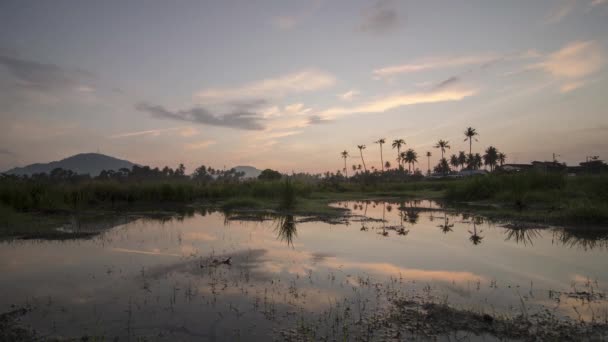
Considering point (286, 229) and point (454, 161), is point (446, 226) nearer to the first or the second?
point (286, 229)

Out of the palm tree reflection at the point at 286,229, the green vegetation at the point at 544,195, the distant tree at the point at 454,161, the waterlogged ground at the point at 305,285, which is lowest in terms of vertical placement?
the waterlogged ground at the point at 305,285

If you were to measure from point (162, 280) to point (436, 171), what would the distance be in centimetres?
12085

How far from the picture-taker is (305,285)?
26.8 feet

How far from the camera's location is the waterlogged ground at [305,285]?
19.3ft

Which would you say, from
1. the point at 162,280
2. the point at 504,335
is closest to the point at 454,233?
the point at 504,335

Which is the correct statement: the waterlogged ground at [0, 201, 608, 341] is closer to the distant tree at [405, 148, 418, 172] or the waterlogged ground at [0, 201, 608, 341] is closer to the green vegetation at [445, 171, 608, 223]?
the green vegetation at [445, 171, 608, 223]

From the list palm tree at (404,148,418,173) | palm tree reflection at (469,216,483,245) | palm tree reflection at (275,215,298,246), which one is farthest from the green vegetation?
palm tree at (404,148,418,173)

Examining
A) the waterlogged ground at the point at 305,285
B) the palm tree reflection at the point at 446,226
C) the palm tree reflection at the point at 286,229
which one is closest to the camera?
the waterlogged ground at the point at 305,285

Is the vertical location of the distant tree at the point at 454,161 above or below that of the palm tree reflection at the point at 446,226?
above

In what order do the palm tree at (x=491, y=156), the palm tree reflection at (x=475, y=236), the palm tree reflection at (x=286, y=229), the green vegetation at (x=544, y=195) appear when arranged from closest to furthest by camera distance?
the palm tree reflection at (x=475, y=236)
the palm tree reflection at (x=286, y=229)
the green vegetation at (x=544, y=195)
the palm tree at (x=491, y=156)

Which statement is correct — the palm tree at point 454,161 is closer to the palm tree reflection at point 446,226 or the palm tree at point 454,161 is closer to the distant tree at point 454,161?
the distant tree at point 454,161

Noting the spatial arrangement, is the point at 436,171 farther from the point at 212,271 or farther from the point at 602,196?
the point at 212,271

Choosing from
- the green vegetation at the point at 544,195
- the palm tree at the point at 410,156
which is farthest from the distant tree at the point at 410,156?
the green vegetation at the point at 544,195

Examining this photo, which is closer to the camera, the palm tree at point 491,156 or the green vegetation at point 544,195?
the green vegetation at point 544,195
